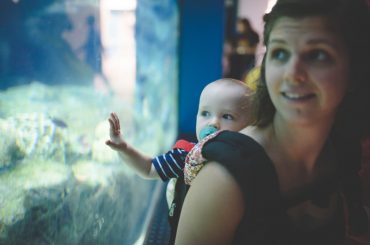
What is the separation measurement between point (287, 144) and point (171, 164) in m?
0.59

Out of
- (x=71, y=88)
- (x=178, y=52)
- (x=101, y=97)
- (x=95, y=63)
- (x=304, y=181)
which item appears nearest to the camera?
(x=304, y=181)

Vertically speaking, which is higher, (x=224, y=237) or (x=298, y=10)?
(x=298, y=10)

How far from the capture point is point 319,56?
81 centimetres

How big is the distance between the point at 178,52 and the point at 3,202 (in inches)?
155

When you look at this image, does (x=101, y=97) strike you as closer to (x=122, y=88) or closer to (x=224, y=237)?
(x=122, y=88)

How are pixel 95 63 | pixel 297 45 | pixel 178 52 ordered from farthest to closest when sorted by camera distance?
pixel 178 52, pixel 95 63, pixel 297 45

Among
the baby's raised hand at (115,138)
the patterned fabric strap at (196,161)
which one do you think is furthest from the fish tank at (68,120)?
the patterned fabric strap at (196,161)

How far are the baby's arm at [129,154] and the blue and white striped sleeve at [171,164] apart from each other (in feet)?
0.12

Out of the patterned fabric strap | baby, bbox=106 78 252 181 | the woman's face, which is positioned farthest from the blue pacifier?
the woman's face

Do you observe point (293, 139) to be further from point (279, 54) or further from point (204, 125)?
point (204, 125)

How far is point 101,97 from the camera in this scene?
7.34ft

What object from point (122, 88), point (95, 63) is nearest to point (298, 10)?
point (95, 63)

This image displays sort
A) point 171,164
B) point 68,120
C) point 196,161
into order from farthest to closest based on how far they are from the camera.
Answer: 1. point 68,120
2. point 171,164
3. point 196,161

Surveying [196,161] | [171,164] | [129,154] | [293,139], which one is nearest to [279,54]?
[293,139]
